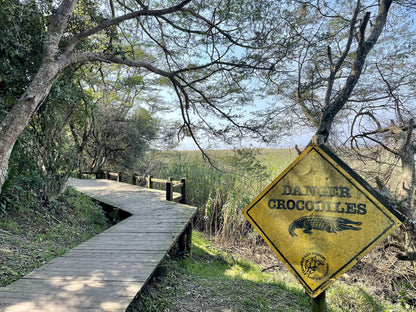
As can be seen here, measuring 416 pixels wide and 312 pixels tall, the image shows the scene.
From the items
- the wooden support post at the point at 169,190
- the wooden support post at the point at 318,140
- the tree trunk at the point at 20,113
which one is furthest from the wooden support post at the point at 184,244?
the wooden support post at the point at 318,140

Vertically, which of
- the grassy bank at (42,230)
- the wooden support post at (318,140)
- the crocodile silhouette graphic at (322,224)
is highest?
the wooden support post at (318,140)

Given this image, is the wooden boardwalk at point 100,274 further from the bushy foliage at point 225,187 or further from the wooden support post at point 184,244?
the bushy foliage at point 225,187

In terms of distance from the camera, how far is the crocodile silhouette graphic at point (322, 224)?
4.50ft

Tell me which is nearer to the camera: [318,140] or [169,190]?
[318,140]

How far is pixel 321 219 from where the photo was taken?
55.7 inches

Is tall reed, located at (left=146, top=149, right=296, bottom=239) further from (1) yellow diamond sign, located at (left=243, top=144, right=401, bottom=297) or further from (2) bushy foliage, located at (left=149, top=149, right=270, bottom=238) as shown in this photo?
(1) yellow diamond sign, located at (left=243, top=144, right=401, bottom=297)

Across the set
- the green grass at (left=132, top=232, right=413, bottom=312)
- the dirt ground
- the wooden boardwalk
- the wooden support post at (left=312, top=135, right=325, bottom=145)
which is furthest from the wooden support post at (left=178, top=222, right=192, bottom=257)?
the wooden support post at (left=312, top=135, right=325, bottom=145)

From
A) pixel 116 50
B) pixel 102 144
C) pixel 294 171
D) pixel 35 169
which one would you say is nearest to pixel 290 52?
pixel 116 50

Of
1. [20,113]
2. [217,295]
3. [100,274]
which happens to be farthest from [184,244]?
[20,113]

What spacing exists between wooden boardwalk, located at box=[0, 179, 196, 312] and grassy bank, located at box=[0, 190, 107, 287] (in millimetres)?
529

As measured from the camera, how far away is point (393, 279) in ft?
15.6

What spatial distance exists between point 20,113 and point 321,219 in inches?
179

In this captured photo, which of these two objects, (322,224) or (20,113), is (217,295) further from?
(20,113)

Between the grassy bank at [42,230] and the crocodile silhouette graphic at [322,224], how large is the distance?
3.23 meters
